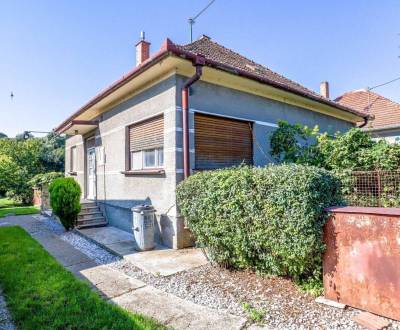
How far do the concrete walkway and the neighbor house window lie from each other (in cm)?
304

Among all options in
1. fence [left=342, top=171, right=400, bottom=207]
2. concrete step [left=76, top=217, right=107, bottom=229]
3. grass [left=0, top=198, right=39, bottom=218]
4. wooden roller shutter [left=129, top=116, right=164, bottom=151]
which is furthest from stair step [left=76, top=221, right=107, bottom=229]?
fence [left=342, top=171, right=400, bottom=207]

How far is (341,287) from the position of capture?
3.50 metres

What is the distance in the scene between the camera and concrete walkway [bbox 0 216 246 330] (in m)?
3.25

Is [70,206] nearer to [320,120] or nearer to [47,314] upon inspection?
[47,314]

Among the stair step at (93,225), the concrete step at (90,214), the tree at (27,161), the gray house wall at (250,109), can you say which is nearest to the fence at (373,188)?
the gray house wall at (250,109)

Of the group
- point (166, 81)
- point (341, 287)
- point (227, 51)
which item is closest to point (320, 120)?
point (227, 51)

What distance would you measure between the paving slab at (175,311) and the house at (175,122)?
8.15 ft

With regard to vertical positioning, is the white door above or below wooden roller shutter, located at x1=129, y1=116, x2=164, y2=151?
below

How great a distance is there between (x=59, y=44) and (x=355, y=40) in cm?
1150

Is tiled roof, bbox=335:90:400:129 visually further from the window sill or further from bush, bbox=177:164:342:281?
bush, bbox=177:164:342:281

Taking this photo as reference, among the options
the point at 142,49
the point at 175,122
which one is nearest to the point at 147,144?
the point at 175,122

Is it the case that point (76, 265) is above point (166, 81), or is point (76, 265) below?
below

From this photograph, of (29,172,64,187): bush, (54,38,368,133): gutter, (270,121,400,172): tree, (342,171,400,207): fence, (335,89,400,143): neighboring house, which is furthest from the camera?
(29,172,64,187): bush

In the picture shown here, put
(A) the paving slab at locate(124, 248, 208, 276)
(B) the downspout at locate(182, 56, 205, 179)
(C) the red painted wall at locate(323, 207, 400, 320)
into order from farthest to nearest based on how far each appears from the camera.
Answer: (B) the downspout at locate(182, 56, 205, 179) → (A) the paving slab at locate(124, 248, 208, 276) → (C) the red painted wall at locate(323, 207, 400, 320)
